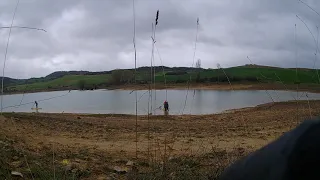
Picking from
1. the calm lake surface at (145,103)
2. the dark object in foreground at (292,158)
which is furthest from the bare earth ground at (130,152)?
the dark object in foreground at (292,158)

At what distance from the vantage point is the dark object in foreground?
639 millimetres

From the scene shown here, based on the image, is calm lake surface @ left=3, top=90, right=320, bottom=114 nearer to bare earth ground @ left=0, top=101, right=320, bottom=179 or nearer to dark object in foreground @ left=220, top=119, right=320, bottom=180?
bare earth ground @ left=0, top=101, right=320, bottom=179

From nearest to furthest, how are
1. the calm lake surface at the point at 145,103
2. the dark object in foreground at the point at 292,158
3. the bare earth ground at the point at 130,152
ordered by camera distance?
the dark object in foreground at the point at 292,158 → the bare earth ground at the point at 130,152 → the calm lake surface at the point at 145,103

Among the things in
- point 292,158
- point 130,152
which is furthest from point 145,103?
point 292,158

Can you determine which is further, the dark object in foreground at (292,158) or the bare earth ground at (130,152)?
the bare earth ground at (130,152)

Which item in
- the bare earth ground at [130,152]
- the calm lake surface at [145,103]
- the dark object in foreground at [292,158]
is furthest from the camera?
the calm lake surface at [145,103]

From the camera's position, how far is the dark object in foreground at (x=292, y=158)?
25.2 inches

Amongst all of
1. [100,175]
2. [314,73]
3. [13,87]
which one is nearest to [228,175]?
[13,87]

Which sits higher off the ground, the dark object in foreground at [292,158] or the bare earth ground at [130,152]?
the dark object in foreground at [292,158]

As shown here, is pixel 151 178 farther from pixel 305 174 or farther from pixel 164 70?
pixel 305 174

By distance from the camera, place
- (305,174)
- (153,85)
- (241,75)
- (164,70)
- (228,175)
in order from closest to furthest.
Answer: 1. (305,174)
2. (228,175)
3. (153,85)
4. (164,70)
5. (241,75)

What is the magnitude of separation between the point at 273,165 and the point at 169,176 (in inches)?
80.1

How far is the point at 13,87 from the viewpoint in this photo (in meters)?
3.23

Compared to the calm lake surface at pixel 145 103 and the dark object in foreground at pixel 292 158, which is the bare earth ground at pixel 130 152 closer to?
the calm lake surface at pixel 145 103
